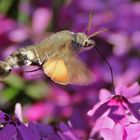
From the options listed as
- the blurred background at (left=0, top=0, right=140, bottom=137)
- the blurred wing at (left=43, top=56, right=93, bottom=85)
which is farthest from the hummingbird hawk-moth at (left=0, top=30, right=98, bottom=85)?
the blurred background at (left=0, top=0, right=140, bottom=137)

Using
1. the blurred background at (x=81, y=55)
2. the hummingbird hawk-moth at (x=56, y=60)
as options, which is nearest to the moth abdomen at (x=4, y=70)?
the hummingbird hawk-moth at (x=56, y=60)

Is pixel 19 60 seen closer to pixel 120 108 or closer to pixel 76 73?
pixel 76 73

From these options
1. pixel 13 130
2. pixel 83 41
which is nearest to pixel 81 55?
pixel 83 41

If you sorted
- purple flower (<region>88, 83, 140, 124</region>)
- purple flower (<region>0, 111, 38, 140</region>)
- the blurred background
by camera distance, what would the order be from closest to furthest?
purple flower (<region>0, 111, 38, 140</region>) → purple flower (<region>88, 83, 140, 124</region>) → the blurred background

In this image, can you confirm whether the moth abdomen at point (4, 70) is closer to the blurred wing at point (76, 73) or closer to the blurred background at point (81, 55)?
the blurred wing at point (76, 73)

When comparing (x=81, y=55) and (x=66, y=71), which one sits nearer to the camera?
(x=66, y=71)

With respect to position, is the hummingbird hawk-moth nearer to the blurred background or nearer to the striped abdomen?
the striped abdomen

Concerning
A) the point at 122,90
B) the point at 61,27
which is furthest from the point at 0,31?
the point at 122,90
